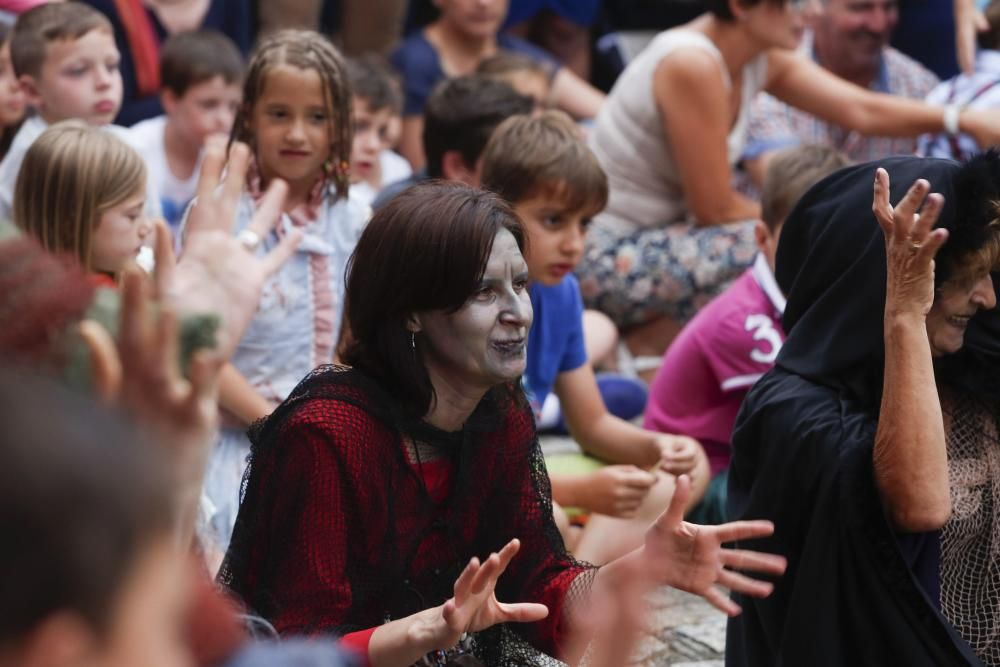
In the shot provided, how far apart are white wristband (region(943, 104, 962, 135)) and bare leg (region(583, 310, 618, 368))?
1.53 meters

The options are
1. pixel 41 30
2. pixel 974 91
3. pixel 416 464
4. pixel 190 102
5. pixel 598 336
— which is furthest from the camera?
pixel 974 91

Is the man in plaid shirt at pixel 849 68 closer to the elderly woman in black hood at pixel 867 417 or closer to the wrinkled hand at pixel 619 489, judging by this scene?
the wrinkled hand at pixel 619 489

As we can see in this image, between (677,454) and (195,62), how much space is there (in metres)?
2.49

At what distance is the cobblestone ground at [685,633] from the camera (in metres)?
3.80

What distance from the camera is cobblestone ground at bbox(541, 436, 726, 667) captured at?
150 inches

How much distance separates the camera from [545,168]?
13.6ft

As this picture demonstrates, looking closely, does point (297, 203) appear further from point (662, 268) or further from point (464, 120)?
point (662, 268)

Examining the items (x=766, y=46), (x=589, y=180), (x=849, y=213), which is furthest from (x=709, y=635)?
(x=766, y=46)

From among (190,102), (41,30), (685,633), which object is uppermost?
(41,30)

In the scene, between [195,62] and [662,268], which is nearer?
[662,268]

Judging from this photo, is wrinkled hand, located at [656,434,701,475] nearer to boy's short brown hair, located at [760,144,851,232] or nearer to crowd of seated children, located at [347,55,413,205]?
boy's short brown hair, located at [760,144,851,232]

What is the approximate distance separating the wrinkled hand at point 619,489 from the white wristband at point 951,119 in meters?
2.34

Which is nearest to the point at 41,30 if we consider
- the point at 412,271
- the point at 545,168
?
the point at 545,168

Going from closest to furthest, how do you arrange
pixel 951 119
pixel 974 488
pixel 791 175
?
pixel 974 488, pixel 791 175, pixel 951 119
